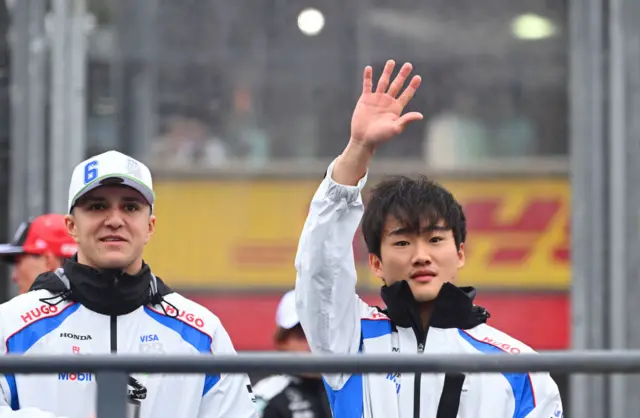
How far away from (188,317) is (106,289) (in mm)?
240

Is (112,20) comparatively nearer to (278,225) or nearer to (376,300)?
(278,225)

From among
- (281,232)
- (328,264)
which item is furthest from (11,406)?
(281,232)

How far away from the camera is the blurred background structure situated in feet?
27.1

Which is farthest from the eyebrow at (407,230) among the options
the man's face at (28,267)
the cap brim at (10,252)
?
the cap brim at (10,252)

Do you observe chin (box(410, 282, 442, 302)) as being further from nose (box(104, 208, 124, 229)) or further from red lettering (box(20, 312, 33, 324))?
red lettering (box(20, 312, 33, 324))

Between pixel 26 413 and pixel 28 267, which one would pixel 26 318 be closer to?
pixel 26 413

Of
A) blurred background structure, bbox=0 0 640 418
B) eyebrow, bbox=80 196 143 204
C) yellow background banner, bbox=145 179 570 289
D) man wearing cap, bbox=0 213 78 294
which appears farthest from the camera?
yellow background banner, bbox=145 179 570 289

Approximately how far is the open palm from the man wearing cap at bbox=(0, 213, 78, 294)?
204 centimetres

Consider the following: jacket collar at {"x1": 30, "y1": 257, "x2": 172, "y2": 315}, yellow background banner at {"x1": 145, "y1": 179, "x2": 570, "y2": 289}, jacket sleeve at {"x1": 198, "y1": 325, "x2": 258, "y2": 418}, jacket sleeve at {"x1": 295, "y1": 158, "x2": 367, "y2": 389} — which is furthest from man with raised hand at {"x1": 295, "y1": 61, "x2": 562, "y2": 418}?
yellow background banner at {"x1": 145, "y1": 179, "x2": 570, "y2": 289}

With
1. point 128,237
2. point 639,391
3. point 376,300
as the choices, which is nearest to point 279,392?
point 128,237

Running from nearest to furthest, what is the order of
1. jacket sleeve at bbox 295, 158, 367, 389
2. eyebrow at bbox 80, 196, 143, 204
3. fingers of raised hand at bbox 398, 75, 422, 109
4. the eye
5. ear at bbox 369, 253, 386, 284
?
jacket sleeve at bbox 295, 158, 367, 389
fingers of raised hand at bbox 398, 75, 422, 109
the eye
ear at bbox 369, 253, 386, 284
eyebrow at bbox 80, 196, 143, 204

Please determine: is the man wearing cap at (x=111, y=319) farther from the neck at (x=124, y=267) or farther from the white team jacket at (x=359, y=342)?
the white team jacket at (x=359, y=342)

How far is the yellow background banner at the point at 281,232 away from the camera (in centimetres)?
838

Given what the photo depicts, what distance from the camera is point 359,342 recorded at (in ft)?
10.2
